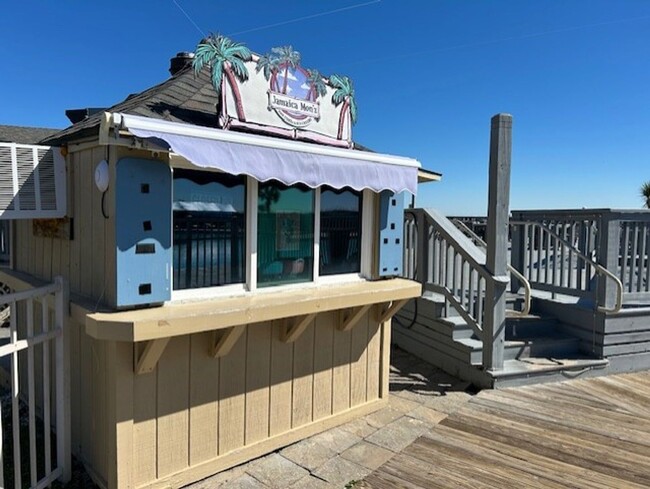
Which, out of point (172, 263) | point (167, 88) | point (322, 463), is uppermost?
point (167, 88)

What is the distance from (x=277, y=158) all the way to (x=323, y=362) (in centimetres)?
175

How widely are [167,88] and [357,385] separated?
290cm

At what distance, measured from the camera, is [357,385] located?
3570 mm

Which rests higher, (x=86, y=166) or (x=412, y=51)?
(x=412, y=51)

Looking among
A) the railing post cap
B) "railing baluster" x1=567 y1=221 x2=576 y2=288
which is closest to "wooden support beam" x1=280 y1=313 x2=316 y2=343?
the railing post cap

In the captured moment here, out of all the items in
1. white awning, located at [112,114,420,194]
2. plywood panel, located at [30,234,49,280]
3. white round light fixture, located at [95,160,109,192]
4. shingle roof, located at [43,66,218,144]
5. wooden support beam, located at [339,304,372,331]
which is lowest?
wooden support beam, located at [339,304,372,331]

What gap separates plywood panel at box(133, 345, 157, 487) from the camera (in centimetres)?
228

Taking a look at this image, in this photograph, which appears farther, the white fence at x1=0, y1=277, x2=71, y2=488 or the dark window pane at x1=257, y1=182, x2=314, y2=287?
the dark window pane at x1=257, y1=182, x2=314, y2=287

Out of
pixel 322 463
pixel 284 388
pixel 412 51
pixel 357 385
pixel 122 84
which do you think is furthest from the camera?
pixel 122 84

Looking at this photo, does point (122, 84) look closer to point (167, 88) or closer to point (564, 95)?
point (167, 88)

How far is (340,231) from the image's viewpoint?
3.29 meters

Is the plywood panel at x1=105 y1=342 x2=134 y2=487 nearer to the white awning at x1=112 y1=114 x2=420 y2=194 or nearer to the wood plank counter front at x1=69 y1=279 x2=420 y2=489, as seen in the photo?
the wood plank counter front at x1=69 y1=279 x2=420 y2=489

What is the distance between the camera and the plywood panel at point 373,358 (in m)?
3.66

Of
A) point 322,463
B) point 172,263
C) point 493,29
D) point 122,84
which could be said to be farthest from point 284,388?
point 122,84
